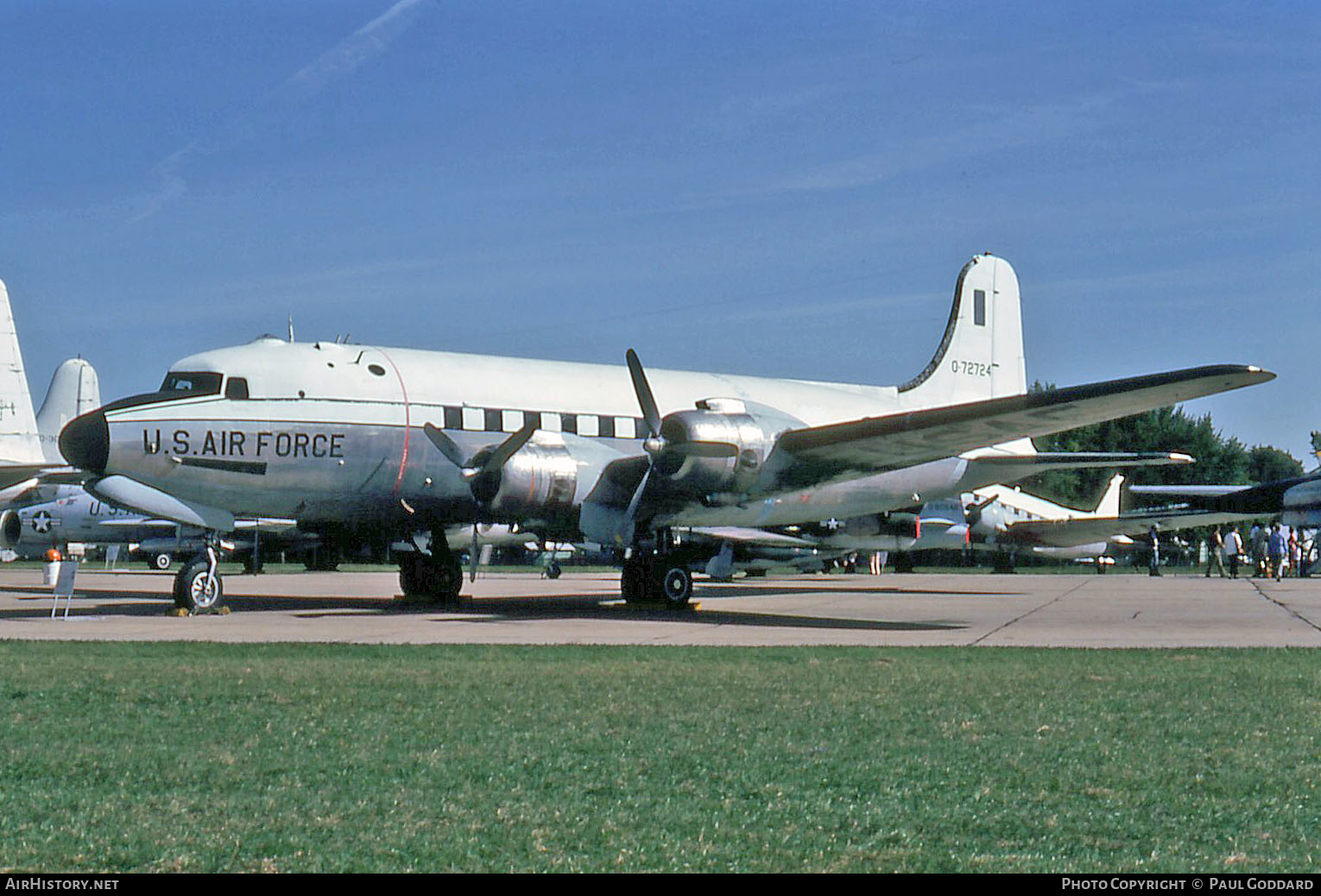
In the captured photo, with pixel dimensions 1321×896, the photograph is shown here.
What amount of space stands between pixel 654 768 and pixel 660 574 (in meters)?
14.7

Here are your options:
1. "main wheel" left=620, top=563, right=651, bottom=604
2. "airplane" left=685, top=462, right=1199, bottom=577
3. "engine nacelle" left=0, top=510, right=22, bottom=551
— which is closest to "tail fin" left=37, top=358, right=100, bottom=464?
"engine nacelle" left=0, top=510, right=22, bottom=551

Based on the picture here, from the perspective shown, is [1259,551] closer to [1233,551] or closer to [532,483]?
[1233,551]

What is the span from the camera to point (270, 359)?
63.3 feet

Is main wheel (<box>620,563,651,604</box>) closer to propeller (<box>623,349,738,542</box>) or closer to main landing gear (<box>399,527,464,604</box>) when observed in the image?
propeller (<box>623,349,738,542</box>)

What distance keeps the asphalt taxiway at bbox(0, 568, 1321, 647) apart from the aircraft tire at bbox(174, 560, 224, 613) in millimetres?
390

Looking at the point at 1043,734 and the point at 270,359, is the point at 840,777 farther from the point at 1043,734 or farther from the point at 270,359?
the point at 270,359

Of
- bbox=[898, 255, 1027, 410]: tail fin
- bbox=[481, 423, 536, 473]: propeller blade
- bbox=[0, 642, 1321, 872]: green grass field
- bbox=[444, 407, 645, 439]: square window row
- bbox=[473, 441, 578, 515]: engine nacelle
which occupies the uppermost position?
bbox=[898, 255, 1027, 410]: tail fin

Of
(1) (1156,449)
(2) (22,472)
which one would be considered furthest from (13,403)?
(1) (1156,449)

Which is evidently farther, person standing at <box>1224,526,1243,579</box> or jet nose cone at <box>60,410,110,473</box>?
person standing at <box>1224,526,1243,579</box>

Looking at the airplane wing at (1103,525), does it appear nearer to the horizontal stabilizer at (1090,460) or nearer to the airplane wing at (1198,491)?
the airplane wing at (1198,491)

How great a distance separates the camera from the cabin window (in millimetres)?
18719

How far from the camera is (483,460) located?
765 inches

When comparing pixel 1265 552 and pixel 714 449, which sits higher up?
pixel 714 449

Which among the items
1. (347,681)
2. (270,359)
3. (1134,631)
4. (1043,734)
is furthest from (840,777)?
(270,359)
